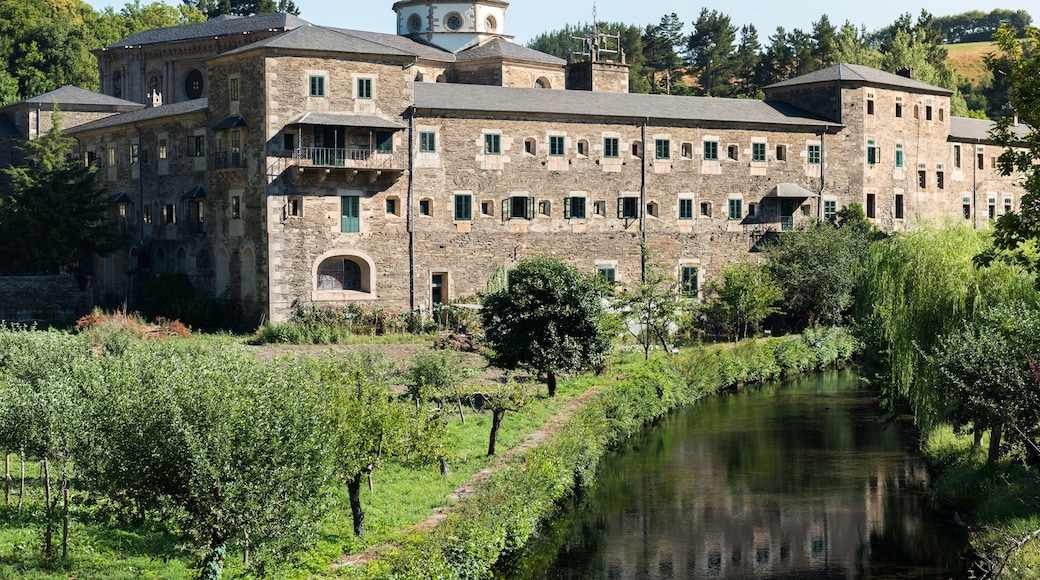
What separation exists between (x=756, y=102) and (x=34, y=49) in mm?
43393

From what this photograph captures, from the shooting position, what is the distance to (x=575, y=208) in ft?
163

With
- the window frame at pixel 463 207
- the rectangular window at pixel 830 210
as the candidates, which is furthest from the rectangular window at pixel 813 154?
the window frame at pixel 463 207

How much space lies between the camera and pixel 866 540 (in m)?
24.1

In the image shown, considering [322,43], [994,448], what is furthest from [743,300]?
[994,448]

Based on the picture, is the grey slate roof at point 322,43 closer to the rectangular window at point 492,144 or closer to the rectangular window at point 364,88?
the rectangular window at point 364,88

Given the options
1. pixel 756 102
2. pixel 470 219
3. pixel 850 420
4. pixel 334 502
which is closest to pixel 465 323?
pixel 470 219

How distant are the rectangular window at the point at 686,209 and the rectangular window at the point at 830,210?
6.74m

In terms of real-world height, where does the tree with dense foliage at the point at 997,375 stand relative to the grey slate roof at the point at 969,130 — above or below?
below

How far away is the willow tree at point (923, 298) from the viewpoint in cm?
2767

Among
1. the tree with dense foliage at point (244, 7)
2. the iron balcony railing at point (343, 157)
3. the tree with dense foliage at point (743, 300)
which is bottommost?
the tree with dense foliage at point (743, 300)

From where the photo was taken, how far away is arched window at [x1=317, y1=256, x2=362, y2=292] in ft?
147

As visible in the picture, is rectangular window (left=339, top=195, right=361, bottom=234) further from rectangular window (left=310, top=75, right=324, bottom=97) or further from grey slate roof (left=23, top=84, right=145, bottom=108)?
grey slate roof (left=23, top=84, right=145, bottom=108)

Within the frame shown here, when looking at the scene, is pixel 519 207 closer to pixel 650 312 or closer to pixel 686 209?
pixel 686 209

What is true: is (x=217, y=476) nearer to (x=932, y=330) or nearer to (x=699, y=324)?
(x=932, y=330)
